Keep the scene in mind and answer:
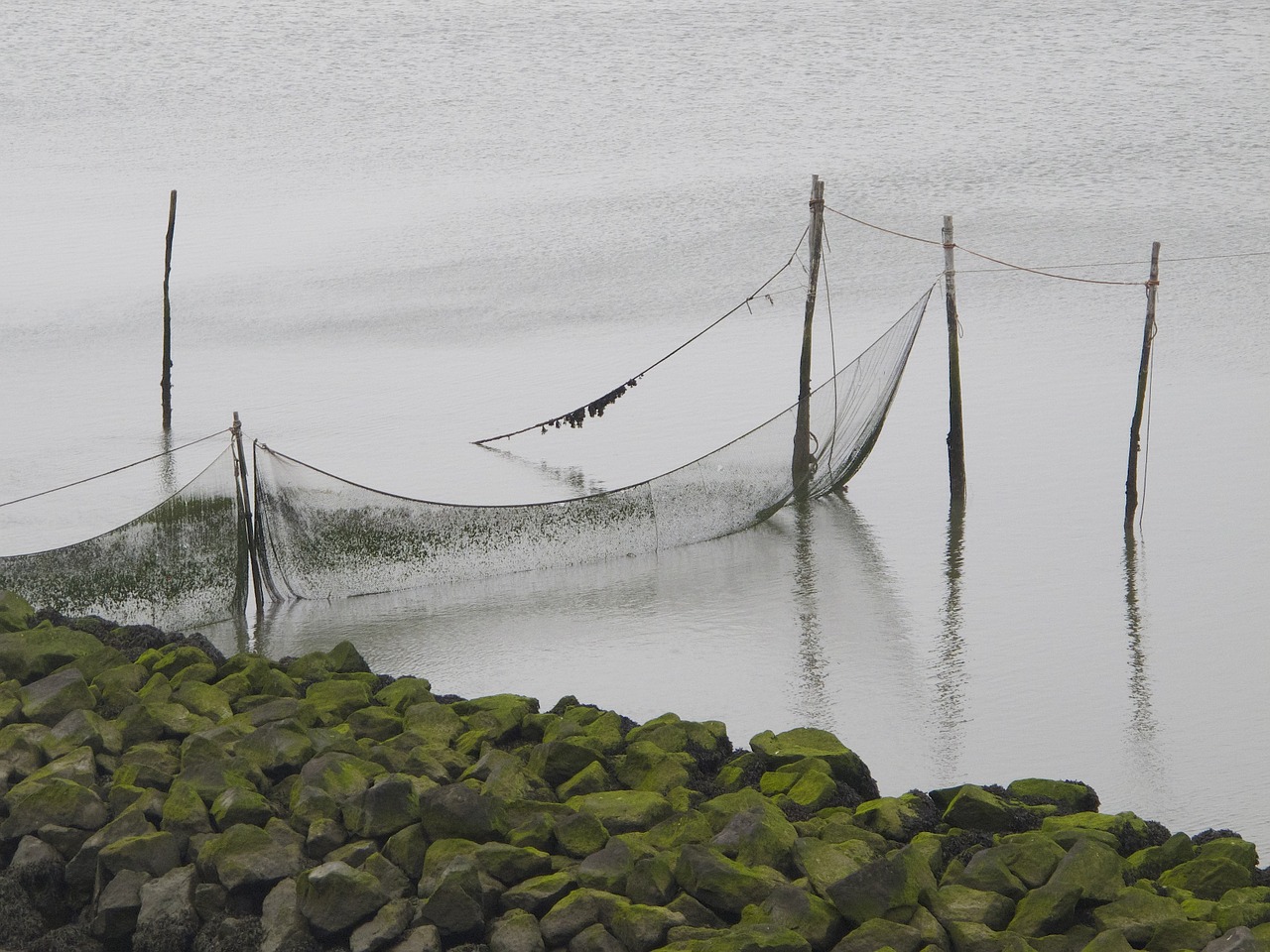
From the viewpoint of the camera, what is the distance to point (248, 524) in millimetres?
7891

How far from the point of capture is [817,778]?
16.3ft

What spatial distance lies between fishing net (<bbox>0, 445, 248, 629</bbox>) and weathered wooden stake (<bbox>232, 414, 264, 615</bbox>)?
3 centimetres

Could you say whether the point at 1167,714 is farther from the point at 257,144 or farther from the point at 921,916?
the point at 257,144

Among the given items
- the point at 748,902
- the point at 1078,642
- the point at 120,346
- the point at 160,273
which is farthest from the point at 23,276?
the point at 748,902

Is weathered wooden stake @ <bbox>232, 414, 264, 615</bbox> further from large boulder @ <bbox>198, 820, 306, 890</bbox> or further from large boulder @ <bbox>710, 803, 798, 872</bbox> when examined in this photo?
large boulder @ <bbox>710, 803, 798, 872</bbox>

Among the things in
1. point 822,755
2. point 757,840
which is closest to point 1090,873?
point 757,840

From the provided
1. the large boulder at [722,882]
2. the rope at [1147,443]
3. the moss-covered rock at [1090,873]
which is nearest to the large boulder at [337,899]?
the large boulder at [722,882]

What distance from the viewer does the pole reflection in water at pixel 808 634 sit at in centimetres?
661

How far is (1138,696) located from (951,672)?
84 cm

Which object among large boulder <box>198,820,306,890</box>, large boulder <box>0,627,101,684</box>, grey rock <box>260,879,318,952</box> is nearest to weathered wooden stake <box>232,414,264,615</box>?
large boulder <box>0,627,101,684</box>

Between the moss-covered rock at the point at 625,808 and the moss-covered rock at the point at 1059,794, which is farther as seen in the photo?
the moss-covered rock at the point at 1059,794

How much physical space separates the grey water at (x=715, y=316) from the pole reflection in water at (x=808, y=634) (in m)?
0.03

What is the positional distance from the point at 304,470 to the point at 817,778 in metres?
3.99

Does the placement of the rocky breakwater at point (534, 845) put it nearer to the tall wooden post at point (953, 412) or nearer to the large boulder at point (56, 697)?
the large boulder at point (56, 697)
